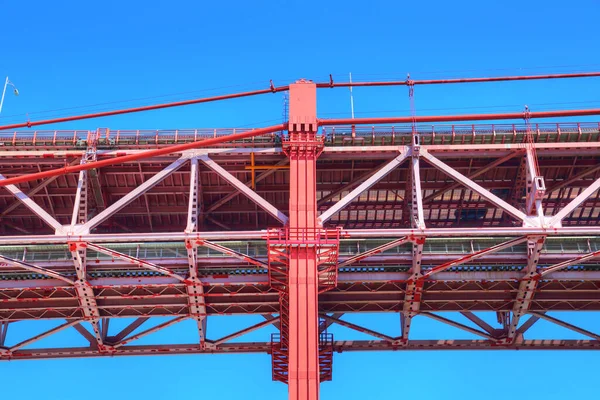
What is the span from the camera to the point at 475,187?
3447 cm

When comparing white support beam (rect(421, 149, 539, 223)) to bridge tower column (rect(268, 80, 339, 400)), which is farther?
white support beam (rect(421, 149, 539, 223))

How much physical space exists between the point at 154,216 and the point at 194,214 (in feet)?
29.7

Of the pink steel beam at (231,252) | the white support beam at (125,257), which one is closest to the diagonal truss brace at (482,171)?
the pink steel beam at (231,252)

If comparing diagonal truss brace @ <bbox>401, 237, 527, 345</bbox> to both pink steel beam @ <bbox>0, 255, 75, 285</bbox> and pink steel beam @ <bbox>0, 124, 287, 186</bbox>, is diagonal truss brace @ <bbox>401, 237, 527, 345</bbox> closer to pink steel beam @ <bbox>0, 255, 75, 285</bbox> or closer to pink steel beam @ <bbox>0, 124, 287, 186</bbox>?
pink steel beam @ <bbox>0, 124, 287, 186</bbox>

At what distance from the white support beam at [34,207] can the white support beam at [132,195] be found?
4.26 ft

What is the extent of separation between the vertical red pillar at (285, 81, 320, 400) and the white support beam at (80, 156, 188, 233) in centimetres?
549

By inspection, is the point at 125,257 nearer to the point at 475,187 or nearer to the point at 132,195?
Result: the point at 132,195

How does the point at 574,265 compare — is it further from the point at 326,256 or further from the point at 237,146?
the point at 237,146

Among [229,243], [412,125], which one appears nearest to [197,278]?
[229,243]

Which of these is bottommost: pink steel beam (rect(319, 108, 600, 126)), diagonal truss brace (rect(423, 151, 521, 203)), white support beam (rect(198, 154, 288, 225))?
white support beam (rect(198, 154, 288, 225))

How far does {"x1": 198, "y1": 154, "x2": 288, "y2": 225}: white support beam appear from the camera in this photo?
113ft

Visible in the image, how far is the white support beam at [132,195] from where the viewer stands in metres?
34.1

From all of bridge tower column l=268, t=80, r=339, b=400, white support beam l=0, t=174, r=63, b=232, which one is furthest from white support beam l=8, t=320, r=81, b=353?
bridge tower column l=268, t=80, r=339, b=400

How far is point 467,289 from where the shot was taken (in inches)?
1468
